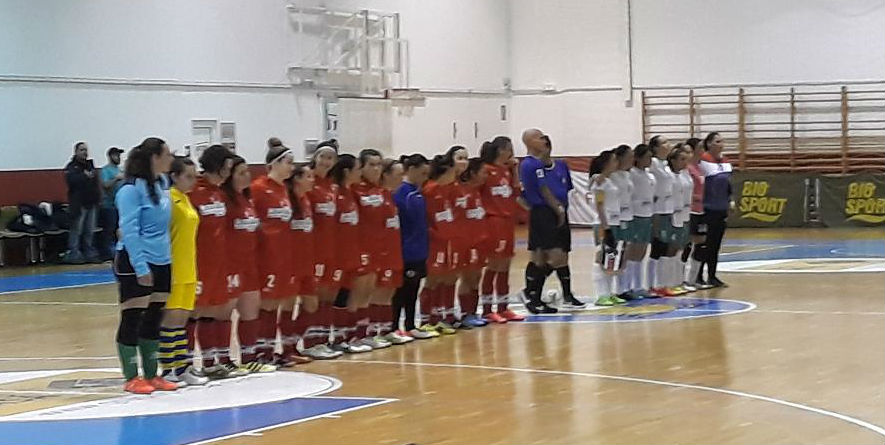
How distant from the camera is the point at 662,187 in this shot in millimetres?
14406

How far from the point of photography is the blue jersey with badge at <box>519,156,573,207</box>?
13039mm

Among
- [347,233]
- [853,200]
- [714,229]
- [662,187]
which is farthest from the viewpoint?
[853,200]

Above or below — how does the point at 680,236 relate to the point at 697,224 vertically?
below

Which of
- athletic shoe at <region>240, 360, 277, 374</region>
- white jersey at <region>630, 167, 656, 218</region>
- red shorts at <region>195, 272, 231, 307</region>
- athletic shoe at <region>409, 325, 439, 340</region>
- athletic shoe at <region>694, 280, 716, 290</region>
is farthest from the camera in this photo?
athletic shoe at <region>694, 280, 716, 290</region>

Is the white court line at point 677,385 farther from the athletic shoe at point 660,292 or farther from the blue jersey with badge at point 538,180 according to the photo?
the athletic shoe at point 660,292

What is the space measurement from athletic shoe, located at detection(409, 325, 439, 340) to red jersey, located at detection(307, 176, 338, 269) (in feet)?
4.25

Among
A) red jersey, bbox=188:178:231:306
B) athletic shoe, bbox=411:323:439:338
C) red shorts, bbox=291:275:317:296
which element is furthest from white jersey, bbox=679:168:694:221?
red jersey, bbox=188:178:231:306

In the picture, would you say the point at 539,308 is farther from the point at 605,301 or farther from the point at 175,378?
the point at 175,378

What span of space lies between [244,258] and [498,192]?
3498 mm

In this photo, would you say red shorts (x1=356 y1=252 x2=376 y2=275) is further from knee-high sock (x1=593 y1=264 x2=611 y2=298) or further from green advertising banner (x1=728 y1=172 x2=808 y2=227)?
green advertising banner (x1=728 y1=172 x2=808 y2=227)

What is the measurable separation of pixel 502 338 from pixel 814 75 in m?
17.2

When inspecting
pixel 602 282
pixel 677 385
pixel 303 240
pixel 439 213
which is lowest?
pixel 677 385

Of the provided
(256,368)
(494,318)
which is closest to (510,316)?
(494,318)

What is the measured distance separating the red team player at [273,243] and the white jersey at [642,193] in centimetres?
503
